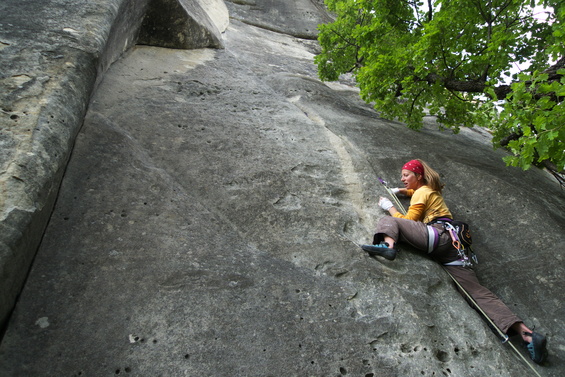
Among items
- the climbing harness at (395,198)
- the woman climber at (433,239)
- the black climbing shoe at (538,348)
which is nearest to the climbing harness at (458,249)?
the woman climber at (433,239)

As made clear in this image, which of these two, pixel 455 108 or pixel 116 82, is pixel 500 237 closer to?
pixel 455 108

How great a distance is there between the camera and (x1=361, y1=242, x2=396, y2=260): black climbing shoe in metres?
4.17

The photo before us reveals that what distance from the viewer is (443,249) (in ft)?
14.9

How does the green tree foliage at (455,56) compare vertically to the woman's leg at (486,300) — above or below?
above

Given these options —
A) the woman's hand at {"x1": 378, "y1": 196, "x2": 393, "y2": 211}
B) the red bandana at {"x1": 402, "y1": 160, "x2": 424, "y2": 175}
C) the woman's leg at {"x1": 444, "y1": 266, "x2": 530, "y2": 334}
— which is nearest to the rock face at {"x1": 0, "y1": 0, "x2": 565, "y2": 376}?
the woman's hand at {"x1": 378, "y1": 196, "x2": 393, "y2": 211}

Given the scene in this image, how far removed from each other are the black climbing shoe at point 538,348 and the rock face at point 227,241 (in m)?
Answer: 0.20

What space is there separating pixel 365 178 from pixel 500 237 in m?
1.87

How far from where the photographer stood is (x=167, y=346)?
2.99 meters

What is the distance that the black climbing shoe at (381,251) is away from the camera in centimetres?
417

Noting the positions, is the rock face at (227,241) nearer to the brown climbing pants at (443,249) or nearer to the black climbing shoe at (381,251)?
the black climbing shoe at (381,251)

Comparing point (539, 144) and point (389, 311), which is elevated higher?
point (539, 144)

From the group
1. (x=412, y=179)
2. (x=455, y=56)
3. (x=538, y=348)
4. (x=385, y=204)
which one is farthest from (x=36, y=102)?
(x=455, y=56)

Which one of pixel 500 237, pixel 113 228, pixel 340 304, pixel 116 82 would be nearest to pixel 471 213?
pixel 500 237

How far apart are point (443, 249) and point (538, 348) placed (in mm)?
1258
